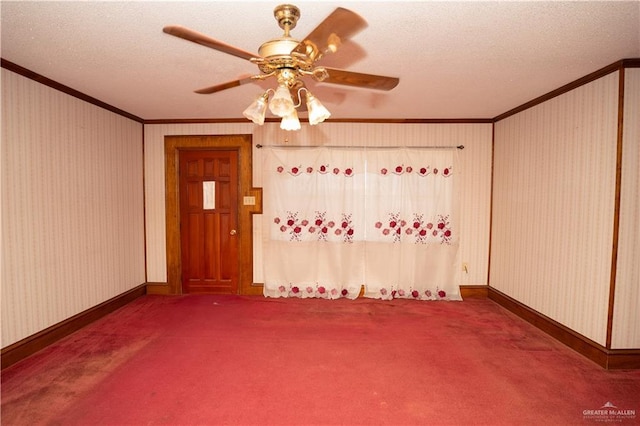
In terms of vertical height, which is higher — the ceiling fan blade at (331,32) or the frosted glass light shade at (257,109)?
the ceiling fan blade at (331,32)

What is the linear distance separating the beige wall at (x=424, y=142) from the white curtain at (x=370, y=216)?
0.52 ft

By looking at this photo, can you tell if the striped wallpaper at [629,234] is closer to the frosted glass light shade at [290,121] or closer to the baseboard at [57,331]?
the frosted glass light shade at [290,121]

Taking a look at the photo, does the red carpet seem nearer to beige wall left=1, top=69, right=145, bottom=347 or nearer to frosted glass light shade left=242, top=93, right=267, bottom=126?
beige wall left=1, top=69, right=145, bottom=347

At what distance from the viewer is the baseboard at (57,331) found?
2.64 meters

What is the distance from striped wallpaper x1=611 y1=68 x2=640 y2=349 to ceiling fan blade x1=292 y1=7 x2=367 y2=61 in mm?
2468

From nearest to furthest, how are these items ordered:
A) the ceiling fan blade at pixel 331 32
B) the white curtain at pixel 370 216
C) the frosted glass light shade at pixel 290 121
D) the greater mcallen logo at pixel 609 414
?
the ceiling fan blade at pixel 331 32 < the frosted glass light shade at pixel 290 121 < the greater mcallen logo at pixel 609 414 < the white curtain at pixel 370 216

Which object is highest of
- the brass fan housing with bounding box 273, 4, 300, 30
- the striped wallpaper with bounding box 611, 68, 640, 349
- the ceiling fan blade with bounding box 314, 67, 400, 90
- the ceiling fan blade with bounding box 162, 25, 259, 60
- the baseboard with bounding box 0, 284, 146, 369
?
the brass fan housing with bounding box 273, 4, 300, 30

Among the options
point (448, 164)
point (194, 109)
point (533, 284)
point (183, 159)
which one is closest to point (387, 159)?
point (448, 164)

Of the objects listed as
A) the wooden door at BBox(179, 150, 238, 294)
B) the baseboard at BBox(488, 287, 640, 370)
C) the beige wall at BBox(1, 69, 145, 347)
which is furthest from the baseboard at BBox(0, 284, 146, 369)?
the baseboard at BBox(488, 287, 640, 370)

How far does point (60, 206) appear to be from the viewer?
314 centimetres

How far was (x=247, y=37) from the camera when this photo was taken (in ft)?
7.12

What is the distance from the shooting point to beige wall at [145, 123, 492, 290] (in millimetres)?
4410

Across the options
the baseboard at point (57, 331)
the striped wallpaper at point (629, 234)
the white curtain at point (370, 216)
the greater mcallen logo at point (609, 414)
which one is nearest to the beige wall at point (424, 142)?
the white curtain at point (370, 216)

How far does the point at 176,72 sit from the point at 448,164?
334 cm
